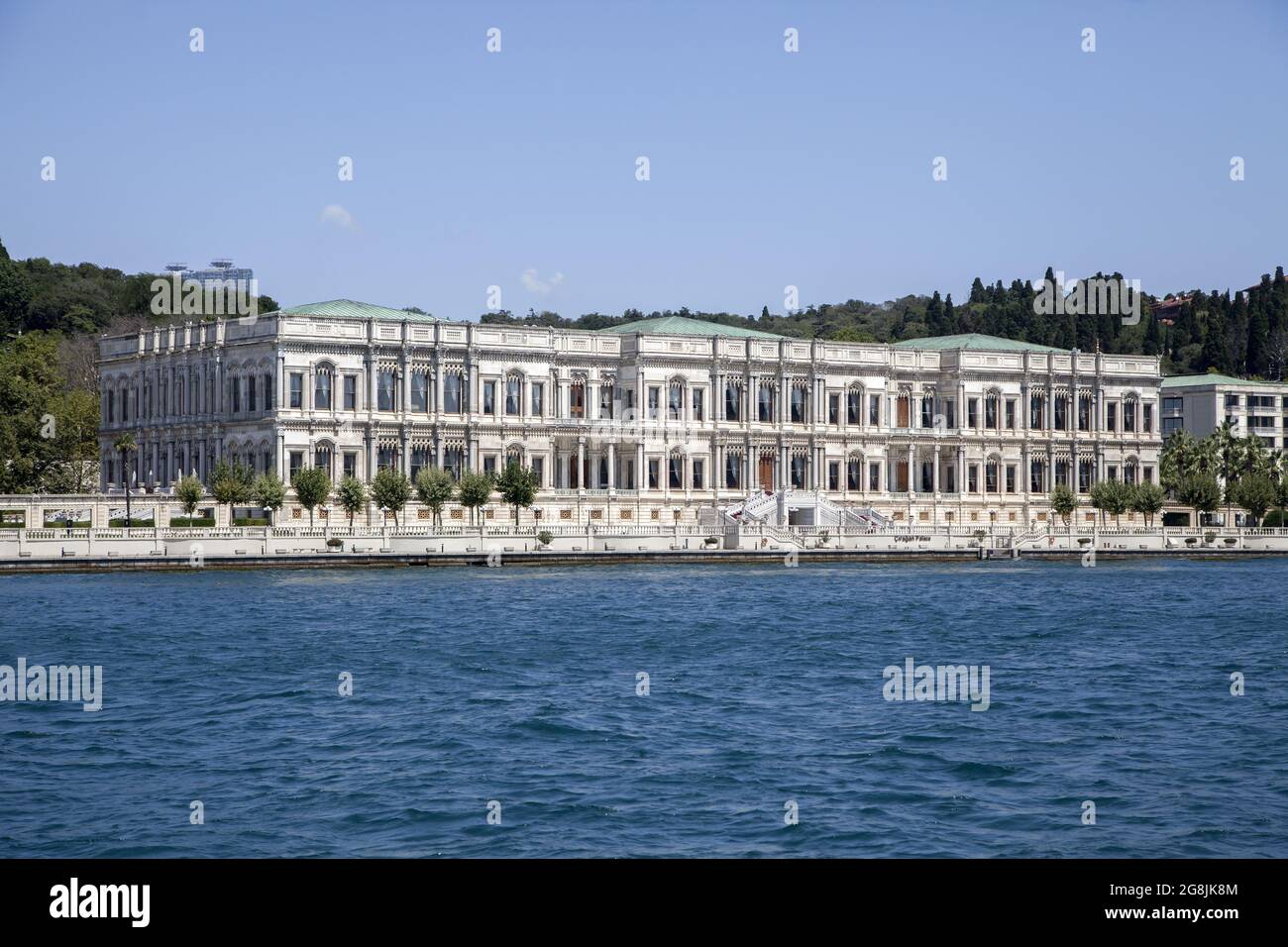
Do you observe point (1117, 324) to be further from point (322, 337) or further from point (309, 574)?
point (309, 574)

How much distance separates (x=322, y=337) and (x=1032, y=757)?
6545 centimetres

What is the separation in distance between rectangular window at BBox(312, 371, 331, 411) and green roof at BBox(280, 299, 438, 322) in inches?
134

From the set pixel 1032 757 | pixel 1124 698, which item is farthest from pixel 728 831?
pixel 1124 698

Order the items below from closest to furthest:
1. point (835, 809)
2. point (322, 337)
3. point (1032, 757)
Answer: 1. point (835, 809)
2. point (1032, 757)
3. point (322, 337)

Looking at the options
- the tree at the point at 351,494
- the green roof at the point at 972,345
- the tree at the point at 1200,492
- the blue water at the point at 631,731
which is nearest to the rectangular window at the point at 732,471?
the green roof at the point at 972,345

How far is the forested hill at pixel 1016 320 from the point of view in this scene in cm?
13688

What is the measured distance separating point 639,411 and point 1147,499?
30321 millimetres

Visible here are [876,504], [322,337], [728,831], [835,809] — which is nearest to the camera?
[728,831]

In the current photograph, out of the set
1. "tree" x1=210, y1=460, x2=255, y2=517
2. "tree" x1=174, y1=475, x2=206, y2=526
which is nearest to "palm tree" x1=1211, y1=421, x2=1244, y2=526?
"tree" x1=210, y1=460, x2=255, y2=517

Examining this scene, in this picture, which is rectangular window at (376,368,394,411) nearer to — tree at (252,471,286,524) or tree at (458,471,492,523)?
tree at (458,471,492,523)

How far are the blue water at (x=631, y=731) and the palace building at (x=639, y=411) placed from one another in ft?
104

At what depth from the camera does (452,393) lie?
9125 centimetres
